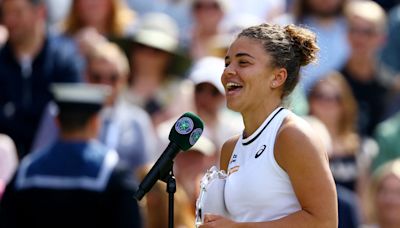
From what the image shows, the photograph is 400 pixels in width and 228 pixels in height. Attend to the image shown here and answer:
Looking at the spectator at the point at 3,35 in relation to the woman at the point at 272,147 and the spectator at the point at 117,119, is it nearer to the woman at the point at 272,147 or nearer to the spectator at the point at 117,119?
the spectator at the point at 117,119

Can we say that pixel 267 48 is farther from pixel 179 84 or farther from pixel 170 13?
pixel 170 13

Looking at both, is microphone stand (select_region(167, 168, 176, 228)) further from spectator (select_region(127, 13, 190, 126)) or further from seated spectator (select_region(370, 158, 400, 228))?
spectator (select_region(127, 13, 190, 126))

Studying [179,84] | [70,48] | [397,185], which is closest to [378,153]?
[397,185]

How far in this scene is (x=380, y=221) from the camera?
327 inches

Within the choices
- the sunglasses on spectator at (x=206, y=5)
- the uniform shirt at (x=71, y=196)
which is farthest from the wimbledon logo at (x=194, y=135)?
the sunglasses on spectator at (x=206, y=5)

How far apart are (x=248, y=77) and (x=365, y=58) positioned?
5409 mm

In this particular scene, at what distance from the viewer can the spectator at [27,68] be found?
28.8 feet

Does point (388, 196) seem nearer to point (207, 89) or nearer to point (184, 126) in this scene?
point (207, 89)

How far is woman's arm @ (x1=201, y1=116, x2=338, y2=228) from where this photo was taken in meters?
4.55

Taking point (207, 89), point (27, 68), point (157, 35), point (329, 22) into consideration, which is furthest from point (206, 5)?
point (27, 68)

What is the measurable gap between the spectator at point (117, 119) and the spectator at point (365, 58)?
1965 millimetres

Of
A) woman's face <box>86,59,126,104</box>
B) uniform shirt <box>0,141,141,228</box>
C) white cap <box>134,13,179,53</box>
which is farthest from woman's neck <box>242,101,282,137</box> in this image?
white cap <box>134,13,179,53</box>

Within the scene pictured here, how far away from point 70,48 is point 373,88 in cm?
262

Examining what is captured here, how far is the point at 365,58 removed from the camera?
10.1 meters
